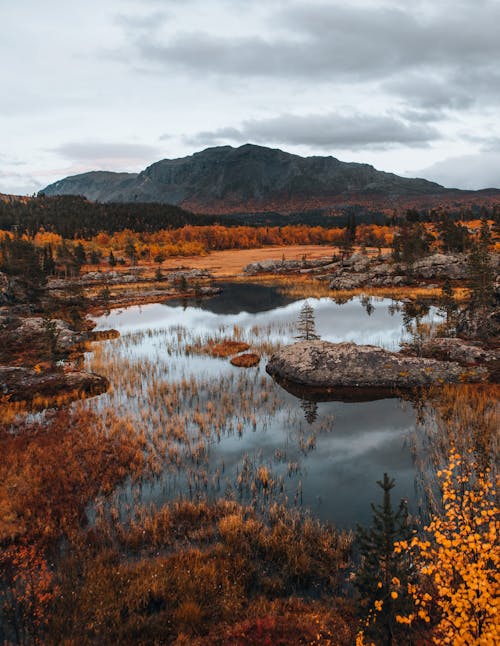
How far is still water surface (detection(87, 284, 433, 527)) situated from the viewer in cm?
1857

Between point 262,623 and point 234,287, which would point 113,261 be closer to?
point 234,287

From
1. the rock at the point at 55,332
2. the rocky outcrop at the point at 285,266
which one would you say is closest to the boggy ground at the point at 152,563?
the rock at the point at 55,332

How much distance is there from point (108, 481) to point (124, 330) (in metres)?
40.6

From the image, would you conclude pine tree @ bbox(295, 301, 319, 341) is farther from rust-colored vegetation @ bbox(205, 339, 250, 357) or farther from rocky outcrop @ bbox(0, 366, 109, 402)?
rocky outcrop @ bbox(0, 366, 109, 402)

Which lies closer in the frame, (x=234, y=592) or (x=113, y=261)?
(x=234, y=592)

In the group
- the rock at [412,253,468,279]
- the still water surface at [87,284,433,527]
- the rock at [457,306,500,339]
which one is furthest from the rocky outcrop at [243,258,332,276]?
the rock at [457,306,500,339]

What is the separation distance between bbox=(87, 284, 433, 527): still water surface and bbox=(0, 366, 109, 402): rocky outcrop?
1.85m

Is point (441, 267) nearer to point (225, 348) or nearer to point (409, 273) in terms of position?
point (409, 273)

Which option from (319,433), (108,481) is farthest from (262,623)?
(319,433)

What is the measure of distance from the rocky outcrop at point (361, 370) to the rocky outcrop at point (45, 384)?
603 inches

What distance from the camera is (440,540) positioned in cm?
800

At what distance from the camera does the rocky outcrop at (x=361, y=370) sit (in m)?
31.2

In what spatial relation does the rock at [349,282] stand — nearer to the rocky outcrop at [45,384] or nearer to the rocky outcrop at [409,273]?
the rocky outcrop at [409,273]

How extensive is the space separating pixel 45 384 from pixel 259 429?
18958mm
